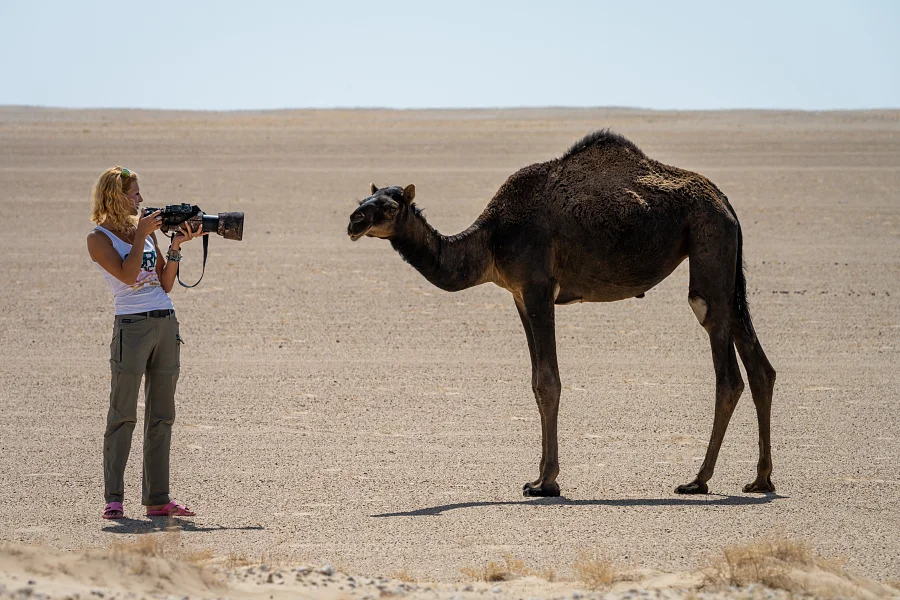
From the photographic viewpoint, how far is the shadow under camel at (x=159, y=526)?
25.4 feet

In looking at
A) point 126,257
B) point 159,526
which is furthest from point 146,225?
point 159,526

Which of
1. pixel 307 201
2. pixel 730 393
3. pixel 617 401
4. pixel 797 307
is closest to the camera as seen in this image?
pixel 730 393

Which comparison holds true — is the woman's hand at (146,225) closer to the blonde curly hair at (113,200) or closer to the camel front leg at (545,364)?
the blonde curly hair at (113,200)

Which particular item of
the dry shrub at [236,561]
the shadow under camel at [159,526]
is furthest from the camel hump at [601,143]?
the dry shrub at [236,561]

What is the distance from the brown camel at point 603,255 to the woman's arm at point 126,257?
2.15m

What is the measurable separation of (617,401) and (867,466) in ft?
11.0

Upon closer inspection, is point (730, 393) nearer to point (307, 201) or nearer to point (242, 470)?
point (242, 470)

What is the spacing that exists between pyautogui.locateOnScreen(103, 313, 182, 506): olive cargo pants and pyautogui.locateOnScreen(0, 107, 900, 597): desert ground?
11.7 inches

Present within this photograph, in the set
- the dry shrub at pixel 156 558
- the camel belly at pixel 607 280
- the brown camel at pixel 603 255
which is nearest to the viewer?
the dry shrub at pixel 156 558

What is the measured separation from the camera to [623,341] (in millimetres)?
16344

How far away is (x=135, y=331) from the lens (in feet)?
25.8

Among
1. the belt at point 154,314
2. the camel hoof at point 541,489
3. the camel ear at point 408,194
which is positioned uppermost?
the camel ear at point 408,194

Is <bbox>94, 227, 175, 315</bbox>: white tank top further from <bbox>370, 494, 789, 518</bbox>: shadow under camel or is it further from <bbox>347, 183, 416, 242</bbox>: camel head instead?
<bbox>370, 494, 789, 518</bbox>: shadow under camel

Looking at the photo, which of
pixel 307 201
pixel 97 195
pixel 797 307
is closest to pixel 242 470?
pixel 97 195
